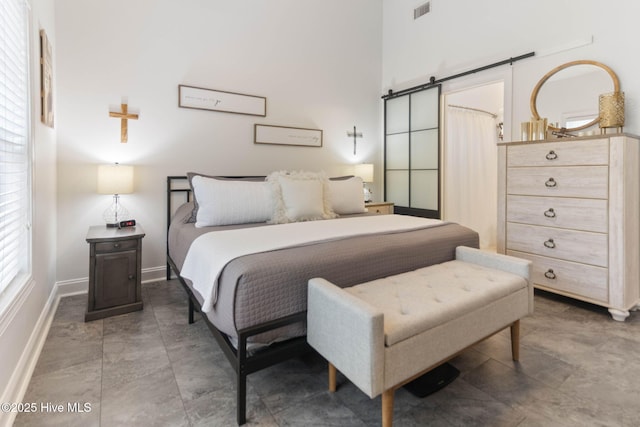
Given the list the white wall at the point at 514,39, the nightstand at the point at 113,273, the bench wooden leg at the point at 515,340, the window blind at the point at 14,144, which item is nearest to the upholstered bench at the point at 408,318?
the bench wooden leg at the point at 515,340

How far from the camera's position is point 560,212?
100 inches

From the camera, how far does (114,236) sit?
2.40 meters

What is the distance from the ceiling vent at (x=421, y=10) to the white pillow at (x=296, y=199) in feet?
9.13

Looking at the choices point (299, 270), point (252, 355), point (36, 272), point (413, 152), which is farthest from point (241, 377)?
point (413, 152)

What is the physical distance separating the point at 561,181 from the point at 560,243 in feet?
1.55

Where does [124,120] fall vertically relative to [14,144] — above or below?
above

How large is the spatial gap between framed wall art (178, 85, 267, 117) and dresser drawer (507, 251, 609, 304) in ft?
9.78

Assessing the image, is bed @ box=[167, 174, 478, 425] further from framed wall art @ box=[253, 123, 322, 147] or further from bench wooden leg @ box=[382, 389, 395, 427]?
framed wall art @ box=[253, 123, 322, 147]

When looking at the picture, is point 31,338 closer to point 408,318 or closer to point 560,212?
point 408,318

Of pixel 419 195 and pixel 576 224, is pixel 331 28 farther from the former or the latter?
pixel 576 224

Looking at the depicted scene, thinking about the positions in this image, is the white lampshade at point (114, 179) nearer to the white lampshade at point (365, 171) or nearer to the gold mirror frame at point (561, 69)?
the white lampshade at point (365, 171)

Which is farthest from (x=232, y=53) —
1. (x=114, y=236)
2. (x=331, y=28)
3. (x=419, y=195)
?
(x=419, y=195)

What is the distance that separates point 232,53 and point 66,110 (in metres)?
1.62

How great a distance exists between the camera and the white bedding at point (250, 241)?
5.27 feet
